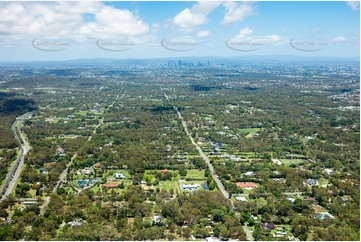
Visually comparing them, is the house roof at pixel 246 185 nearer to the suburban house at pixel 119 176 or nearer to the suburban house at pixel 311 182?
the suburban house at pixel 311 182

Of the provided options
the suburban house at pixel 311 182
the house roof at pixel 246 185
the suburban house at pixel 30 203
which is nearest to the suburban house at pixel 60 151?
the suburban house at pixel 30 203

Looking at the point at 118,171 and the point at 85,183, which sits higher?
the point at 85,183

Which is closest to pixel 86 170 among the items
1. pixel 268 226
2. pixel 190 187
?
pixel 190 187

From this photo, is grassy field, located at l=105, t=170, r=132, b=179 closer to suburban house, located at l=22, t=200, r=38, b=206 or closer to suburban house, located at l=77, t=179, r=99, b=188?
suburban house, located at l=77, t=179, r=99, b=188

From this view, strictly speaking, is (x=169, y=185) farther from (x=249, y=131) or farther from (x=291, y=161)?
(x=249, y=131)

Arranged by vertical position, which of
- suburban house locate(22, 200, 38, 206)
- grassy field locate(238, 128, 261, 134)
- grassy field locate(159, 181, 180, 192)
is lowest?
grassy field locate(238, 128, 261, 134)

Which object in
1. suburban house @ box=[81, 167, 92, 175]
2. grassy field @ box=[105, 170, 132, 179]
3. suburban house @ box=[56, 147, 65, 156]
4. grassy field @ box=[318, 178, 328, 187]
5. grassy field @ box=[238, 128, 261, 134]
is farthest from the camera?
grassy field @ box=[238, 128, 261, 134]

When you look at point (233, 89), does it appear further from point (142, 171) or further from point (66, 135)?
point (142, 171)

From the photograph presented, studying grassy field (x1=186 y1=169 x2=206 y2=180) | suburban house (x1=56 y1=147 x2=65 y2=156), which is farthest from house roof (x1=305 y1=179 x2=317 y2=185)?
suburban house (x1=56 y1=147 x2=65 y2=156)

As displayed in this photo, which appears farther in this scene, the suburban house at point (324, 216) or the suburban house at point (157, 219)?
the suburban house at point (324, 216)
